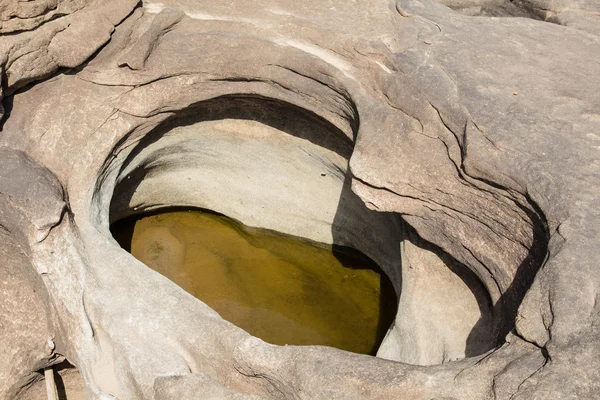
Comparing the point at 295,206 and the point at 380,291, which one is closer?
the point at 380,291

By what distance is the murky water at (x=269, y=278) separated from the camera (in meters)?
4.09

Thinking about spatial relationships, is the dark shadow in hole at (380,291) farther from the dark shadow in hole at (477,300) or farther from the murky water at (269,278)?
the dark shadow in hole at (477,300)

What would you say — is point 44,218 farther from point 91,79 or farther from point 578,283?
point 578,283

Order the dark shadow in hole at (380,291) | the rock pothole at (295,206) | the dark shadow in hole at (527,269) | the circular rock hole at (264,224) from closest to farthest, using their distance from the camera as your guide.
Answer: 1. the dark shadow in hole at (527,269)
2. the rock pothole at (295,206)
3. the circular rock hole at (264,224)
4. the dark shadow in hole at (380,291)

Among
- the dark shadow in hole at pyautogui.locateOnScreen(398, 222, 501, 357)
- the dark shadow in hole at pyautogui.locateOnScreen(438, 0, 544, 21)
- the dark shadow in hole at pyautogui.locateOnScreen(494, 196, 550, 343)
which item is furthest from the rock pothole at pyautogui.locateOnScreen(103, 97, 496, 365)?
the dark shadow in hole at pyautogui.locateOnScreen(438, 0, 544, 21)

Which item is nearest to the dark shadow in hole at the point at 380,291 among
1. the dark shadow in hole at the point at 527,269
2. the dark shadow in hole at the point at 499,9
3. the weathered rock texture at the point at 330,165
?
the weathered rock texture at the point at 330,165

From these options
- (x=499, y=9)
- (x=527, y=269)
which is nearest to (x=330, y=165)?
(x=499, y=9)

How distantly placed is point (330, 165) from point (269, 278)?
822 millimetres

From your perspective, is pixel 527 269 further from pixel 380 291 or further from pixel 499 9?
pixel 499 9

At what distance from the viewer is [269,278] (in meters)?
4.33

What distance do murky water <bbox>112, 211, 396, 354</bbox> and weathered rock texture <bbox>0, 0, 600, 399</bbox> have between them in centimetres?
42

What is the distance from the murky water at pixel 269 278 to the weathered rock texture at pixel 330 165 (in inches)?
16.7

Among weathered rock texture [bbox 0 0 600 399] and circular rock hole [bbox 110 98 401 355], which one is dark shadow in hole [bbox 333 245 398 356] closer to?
circular rock hole [bbox 110 98 401 355]

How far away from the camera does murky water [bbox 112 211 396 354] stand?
409 cm
